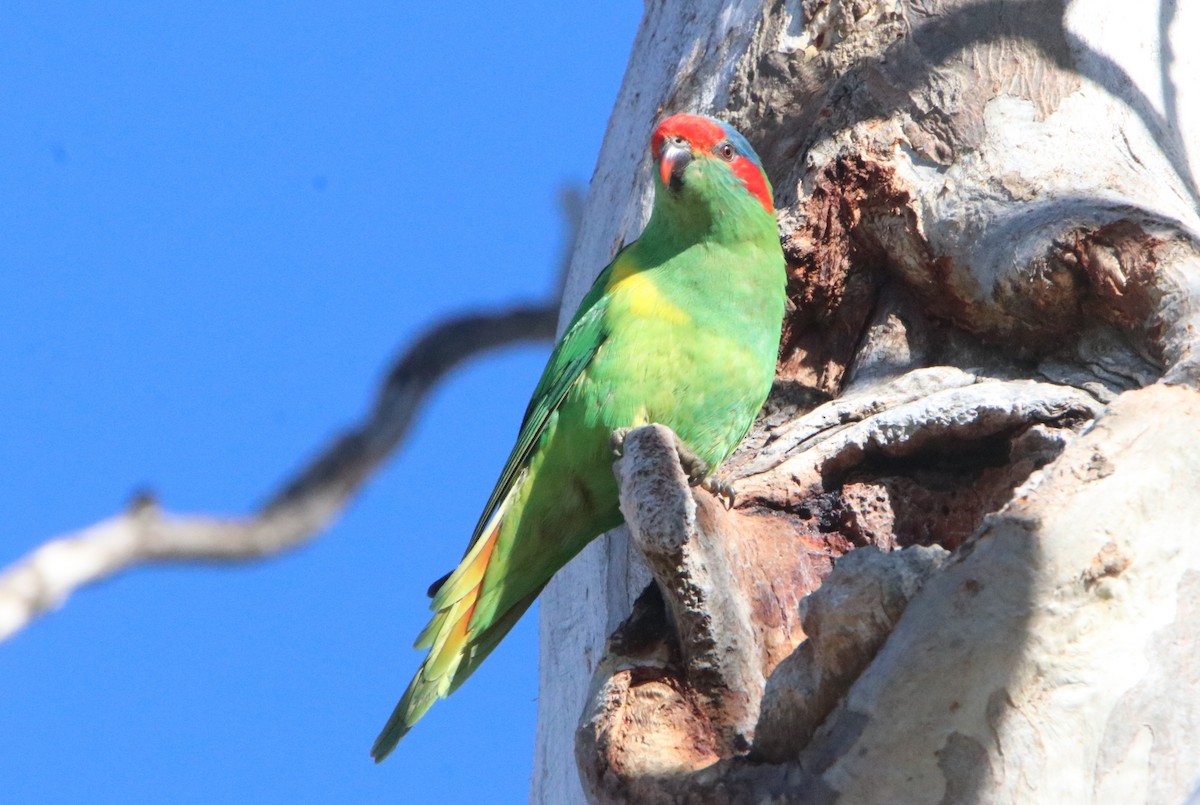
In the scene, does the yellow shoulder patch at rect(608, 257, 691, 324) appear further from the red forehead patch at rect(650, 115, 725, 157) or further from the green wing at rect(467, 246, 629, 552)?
the red forehead patch at rect(650, 115, 725, 157)

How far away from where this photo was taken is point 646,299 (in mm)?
3428

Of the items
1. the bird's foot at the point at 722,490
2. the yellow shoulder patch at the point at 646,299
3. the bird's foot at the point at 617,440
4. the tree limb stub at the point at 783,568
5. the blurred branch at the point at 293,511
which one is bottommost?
the tree limb stub at the point at 783,568

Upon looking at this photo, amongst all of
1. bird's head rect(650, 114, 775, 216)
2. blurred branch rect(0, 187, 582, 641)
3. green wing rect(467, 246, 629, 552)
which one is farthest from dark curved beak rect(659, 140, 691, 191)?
blurred branch rect(0, 187, 582, 641)

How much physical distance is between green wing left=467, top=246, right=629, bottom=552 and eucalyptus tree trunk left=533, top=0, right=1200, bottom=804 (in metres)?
0.34

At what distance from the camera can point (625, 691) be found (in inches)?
95.0

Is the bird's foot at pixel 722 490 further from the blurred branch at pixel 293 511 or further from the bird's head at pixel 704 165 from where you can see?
the blurred branch at pixel 293 511

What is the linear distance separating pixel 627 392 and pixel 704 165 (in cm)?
65

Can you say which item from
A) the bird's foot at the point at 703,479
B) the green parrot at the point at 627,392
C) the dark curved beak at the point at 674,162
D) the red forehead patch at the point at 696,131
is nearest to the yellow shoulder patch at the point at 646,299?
the green parrot at the point at 627,392

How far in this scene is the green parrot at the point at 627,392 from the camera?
3326 millimetres

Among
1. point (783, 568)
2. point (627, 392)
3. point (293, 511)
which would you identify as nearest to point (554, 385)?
point (627, 392)

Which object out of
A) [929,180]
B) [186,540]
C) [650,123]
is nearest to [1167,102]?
[929,180]

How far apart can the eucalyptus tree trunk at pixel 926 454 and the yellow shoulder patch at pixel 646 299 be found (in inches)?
17.0

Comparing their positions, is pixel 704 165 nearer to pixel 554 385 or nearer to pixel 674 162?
pixel 674 162

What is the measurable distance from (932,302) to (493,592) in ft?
4.57
